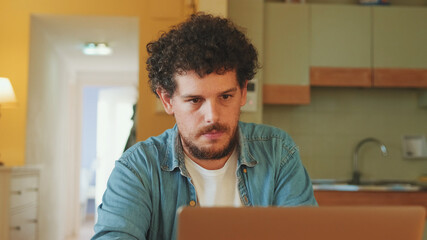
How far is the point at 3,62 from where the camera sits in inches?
157

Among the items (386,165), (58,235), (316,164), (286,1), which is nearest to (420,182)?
(386,165)

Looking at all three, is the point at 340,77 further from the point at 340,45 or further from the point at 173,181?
the point at 173,181

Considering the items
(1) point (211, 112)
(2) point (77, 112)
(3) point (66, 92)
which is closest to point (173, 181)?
(1) point (211, 112)

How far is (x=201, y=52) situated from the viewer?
54.1 inches

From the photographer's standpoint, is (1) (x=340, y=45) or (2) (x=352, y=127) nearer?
(1) (x=340, y=45)

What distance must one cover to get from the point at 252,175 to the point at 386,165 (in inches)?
117

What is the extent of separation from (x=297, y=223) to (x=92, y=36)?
174 inches

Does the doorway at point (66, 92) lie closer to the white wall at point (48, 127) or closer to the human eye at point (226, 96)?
the white wall at point (48, 127)

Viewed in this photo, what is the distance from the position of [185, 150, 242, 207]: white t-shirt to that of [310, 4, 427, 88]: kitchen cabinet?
8.19 ft

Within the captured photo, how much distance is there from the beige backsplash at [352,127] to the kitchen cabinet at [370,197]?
616 mm

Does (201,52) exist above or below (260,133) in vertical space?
above

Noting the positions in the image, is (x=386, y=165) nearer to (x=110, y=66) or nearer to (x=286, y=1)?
(x=286, y=1)

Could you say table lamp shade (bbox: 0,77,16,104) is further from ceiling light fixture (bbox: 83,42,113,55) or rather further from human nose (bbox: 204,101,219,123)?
human nose (bbox: 204,101,219,123)

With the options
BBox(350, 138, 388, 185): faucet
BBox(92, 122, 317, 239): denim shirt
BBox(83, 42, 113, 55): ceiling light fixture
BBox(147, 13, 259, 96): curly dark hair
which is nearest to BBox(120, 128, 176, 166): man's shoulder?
BBox(92, 122, 317, 239): denim shirt
